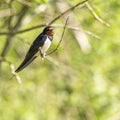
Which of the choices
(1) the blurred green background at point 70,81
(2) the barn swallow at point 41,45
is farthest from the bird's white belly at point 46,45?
(1) the blurred green background at point 70,81

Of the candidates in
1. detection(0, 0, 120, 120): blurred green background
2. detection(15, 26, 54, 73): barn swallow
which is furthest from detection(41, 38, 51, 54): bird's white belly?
detection(0, 0, 120, 120): blurred green background

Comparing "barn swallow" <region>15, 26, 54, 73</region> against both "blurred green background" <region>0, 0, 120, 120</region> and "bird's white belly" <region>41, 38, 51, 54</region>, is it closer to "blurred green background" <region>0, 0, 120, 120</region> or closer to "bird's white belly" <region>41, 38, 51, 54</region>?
"bird's white belly" <region>41, 38, 51, 54</region>

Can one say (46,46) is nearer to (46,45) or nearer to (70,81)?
(46,45)

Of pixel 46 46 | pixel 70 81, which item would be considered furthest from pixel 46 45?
pixel 70 81

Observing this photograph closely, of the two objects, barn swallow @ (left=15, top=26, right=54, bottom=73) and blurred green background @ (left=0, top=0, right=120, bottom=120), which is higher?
barn swallow @ (left=15, top=26, right=54, bottom=73)

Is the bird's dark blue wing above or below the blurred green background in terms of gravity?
above

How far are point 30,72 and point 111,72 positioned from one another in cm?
145

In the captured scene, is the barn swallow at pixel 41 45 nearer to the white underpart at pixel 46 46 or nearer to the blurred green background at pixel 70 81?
the white underpart at pixel 46 46

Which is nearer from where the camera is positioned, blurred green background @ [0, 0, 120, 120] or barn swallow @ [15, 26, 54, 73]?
barn swallow @ [15, 26, 54, 73]

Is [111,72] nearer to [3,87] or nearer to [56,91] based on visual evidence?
[56,91]

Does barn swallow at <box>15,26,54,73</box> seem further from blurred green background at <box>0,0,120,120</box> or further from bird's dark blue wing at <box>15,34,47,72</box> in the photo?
blurred green background at <box>0,0,120,120</box>

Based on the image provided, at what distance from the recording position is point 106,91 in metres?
7.87

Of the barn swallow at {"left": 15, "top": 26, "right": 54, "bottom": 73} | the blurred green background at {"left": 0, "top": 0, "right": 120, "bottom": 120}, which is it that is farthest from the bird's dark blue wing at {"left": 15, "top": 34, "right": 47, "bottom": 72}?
the blurred green background at {"left": 0, "top": 0, "right": 120, "bottom": 120}

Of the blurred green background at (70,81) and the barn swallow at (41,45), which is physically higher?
the barn swallow at (41,45)
